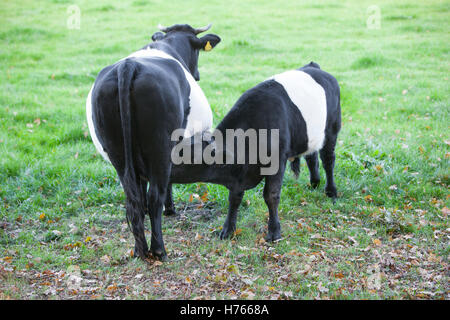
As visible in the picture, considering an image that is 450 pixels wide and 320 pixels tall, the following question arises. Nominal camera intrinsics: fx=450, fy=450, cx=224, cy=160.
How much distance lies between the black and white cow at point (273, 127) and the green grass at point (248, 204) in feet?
1.91

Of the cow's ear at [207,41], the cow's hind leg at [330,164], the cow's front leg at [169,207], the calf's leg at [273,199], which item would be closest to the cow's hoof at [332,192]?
the cow's hind leg at [330,164]

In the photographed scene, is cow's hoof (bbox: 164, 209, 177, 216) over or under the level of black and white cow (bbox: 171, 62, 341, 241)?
under

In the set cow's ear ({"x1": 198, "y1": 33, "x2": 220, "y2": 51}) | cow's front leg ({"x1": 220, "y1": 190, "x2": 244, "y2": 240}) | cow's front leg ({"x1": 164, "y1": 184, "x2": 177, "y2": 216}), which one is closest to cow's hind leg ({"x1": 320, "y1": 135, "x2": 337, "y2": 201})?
cow's front leg ({"x1": 220, "y1": 190, "x2": 244, "y2": 240})

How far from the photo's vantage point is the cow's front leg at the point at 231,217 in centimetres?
512

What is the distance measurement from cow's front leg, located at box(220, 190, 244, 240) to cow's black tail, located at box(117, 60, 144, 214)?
1.20 meters

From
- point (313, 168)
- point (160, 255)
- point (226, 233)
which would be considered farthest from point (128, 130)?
point (313, 168)

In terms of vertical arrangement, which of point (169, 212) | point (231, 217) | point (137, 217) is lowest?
point (169, 212)

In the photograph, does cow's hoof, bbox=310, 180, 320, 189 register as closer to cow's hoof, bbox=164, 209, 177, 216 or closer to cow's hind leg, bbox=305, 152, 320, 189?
cow's hind leg, bbox=305, 152, 320, 189

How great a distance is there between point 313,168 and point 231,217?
1.74 m

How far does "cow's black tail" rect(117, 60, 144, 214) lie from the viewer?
399 cm

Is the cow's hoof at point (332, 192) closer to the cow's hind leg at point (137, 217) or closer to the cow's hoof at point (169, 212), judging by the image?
the cow's hoof at point (169, 212)

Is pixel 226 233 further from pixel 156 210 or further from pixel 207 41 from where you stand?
pixel 207 41

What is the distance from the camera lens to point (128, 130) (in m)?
4.01
